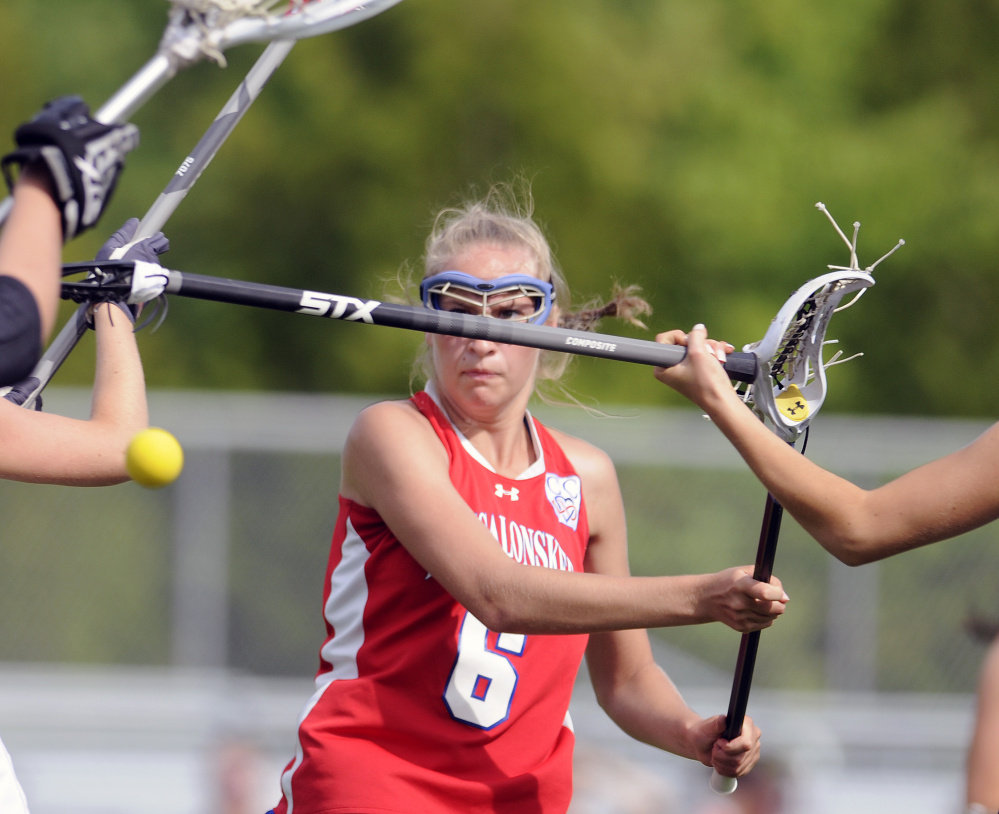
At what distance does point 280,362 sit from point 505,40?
162 inches

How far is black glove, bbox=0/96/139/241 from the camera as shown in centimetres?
216

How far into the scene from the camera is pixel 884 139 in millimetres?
12398

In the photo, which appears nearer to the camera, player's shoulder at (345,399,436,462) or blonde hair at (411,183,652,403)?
player's shoulder at (345,399,436,462)

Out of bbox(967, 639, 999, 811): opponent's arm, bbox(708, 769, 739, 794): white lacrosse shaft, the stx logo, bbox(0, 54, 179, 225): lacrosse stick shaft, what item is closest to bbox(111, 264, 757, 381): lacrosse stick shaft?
the stx logo

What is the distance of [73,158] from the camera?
85.4 inches

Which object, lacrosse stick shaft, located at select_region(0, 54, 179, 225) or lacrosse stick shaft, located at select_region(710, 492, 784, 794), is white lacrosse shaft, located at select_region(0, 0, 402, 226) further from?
lacrosse stick shaft, located at select_region(710, 492, 784, 794)

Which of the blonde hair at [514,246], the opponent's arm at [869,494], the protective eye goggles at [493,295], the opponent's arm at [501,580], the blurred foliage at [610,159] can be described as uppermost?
the blurred foliage at [610,159]

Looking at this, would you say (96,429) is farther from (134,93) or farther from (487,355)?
(487,355)

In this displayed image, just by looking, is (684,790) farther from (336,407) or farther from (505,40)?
(505,40)

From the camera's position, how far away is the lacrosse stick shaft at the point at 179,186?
9.30 ft

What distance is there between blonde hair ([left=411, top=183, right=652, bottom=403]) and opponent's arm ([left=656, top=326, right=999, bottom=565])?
0.72 meters

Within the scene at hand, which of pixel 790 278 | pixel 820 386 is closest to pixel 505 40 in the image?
pixel 790 278

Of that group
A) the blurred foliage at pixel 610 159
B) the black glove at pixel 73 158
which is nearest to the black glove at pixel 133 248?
the black glove at pixel 73 158

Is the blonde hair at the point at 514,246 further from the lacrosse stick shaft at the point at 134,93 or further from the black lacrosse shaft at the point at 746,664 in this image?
the lacrosse stick shaft at the point at 134,93
